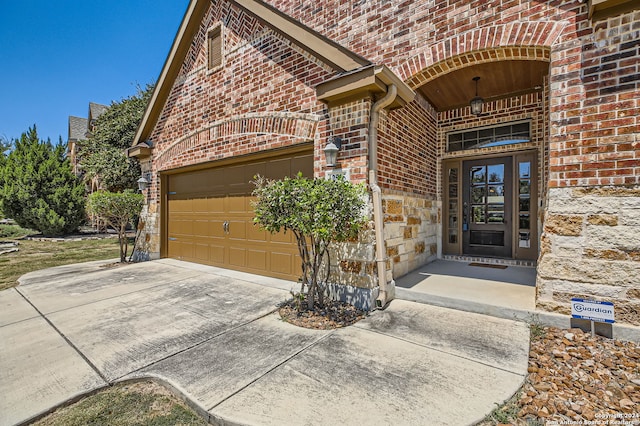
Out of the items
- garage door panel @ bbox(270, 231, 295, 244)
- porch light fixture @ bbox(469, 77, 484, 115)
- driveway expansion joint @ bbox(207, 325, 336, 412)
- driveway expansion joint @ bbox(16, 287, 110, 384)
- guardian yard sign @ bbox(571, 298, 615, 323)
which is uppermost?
porch light fixture @ bbox(469, 77, 484, 115)

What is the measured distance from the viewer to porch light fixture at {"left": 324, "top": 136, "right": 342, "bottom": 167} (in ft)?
14.0

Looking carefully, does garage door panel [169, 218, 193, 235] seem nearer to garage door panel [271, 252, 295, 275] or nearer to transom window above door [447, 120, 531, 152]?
garage door panel [271, 252, 295, 275]

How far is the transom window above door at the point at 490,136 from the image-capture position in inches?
231

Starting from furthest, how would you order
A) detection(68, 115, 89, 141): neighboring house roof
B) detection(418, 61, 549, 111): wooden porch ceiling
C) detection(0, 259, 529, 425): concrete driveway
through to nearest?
1. detection(68, 115, 89, 141): neighboring house roof
2. detection(418, 61, 549, 111): wooden porch ceiling
3. detection(0, 259, 529, 425): concrete driveway

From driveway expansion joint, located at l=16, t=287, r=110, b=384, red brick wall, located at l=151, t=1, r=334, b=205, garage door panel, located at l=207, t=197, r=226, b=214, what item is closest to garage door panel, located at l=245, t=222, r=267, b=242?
garage door panel, located at l=207, t=197, r=226, b=214

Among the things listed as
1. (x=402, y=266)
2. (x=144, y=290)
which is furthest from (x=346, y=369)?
(x=144, y=290)

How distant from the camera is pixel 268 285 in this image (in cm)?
525

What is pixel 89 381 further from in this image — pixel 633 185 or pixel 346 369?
pixel 633 185

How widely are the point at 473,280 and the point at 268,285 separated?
11.3 ft

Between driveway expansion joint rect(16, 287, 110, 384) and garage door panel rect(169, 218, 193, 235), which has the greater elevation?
garage door panel rect(169, 218, 193, 235)

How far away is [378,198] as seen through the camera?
159 inches

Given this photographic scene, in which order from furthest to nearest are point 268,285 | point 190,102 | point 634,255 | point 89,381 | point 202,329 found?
point 190,102 → point 268,285 → point 202,329 → point 634,255 → point 89,381

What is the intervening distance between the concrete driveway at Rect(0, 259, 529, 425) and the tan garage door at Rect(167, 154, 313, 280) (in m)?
1.27

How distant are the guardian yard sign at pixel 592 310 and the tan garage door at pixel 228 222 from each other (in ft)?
12.4
